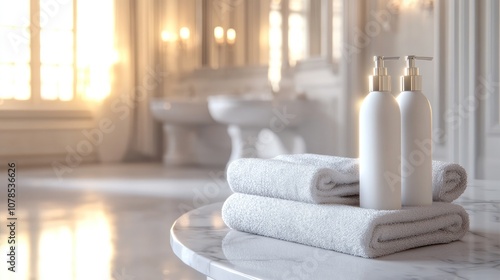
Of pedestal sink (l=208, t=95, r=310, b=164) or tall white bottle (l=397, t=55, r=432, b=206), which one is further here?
pedestal sink (l=208, t=95, r=310, b=164)

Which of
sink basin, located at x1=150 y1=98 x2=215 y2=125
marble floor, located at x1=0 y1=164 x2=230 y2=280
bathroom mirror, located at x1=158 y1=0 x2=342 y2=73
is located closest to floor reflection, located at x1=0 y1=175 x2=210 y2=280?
marble floor, located at x1=0 y1=164 x2=230 y2=280

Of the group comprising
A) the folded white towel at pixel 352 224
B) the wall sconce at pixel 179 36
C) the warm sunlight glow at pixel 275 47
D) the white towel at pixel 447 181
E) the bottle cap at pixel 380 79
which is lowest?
the folded white towel at pixel 352 224

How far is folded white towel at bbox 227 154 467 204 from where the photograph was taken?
0.67 metres

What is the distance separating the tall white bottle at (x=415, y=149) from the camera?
69 centimetres

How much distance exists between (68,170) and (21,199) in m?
1.58

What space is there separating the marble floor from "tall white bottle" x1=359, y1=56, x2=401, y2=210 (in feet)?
4.19

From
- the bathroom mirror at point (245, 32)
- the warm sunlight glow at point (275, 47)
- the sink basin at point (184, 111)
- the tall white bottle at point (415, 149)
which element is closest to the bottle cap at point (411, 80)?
the tall white bottle at point (415, 149)

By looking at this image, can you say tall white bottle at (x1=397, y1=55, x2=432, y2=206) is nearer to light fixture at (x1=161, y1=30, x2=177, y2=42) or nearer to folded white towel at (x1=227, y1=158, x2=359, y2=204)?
folded white towel at (x1=227, y1=158, x2=359, y2=204)

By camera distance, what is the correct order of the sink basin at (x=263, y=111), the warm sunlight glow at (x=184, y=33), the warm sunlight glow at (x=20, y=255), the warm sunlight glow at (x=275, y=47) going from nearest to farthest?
the warm sunlight glow at (x=20, y=255) → the sink basin at (x=263, y=111) → the warm sunlight glow at (x=275, y=47) → the warm sunlight glow at (x=184, y=33)

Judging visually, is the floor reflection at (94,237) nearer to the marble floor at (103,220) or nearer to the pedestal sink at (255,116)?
the marble floor at (103,220)

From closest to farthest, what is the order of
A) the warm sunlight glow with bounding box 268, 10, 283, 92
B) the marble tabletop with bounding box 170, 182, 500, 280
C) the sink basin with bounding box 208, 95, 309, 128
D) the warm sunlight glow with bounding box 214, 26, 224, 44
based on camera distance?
the marble tabletop with bounding box 170, 182, 500, 280
the sink basin with bounding box 208, 95, 309, 128
the warm sunlight glow with bounding box 268, 10, 283, 92
the warm sunlight glow with bounding box 214, 26, 224, 44

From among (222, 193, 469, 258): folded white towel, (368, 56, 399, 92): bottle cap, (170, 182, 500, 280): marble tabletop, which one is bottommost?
(170, 182, 500, 280): marble tabletop

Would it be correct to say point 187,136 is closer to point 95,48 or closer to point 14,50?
point 95,48

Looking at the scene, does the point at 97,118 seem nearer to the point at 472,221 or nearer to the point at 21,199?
the point at 21,199
